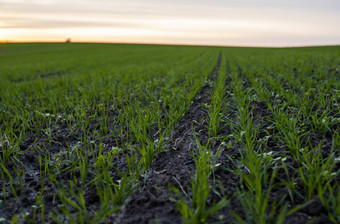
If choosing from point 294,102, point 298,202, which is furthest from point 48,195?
point 294,102

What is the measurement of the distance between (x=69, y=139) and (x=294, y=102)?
3.29 meters

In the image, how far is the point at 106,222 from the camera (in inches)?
77.0

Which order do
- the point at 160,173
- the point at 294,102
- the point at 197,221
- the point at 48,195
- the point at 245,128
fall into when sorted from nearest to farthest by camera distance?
the point at 197,221 → the point at 48,195 → the point at 160,173 → the point at 245,128 → the point at 294,102

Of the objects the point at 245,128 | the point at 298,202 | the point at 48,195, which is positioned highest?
the point at 245,128

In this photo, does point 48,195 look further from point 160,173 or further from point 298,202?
point 298,202

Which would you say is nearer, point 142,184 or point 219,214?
point 219,214

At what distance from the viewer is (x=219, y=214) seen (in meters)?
1.93

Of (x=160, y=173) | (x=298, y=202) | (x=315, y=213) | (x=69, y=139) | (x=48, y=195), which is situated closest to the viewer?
(x=315, y=213)

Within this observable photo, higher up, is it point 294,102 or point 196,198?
point 294,102

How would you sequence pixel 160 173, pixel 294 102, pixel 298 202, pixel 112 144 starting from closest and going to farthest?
1. pixel 298 202
2. pixel 160 173
3. pixel 112 144
4. pixel 294 102

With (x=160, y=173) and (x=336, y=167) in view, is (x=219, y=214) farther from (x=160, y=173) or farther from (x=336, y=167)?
(x=336, y=167)

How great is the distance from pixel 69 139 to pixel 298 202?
2913mm

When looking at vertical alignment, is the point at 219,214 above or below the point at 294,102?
below

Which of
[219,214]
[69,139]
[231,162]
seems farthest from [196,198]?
[69,139]
